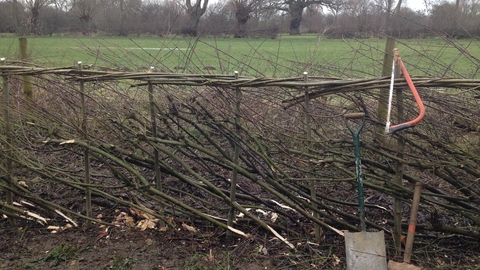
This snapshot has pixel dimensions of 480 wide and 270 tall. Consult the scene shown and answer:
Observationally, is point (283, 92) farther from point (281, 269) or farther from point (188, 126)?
point (281, 269)

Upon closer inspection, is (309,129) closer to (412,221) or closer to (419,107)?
(419,107)

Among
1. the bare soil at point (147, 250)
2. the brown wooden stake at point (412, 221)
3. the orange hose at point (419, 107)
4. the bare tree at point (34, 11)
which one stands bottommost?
the bare soil at point (147, 250)

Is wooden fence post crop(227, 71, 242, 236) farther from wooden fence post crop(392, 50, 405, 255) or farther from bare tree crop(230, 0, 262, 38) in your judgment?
bare tree crop(230, 0, 262, 38)

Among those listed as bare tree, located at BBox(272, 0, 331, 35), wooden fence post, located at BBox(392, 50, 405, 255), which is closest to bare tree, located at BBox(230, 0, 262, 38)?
bare tree, located at BBox(272, 0, 331, 35)

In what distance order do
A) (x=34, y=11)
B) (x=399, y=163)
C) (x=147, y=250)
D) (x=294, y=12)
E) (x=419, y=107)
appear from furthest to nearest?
(x=294, y=12), (x=34, y=11), (x=147, y=250), (x=399, y=163), (x=419, y=107)

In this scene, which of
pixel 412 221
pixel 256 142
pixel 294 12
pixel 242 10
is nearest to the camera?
pixel 412 221

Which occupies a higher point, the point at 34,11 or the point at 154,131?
the point at 34,11

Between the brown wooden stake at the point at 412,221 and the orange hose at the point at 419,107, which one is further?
the brown wooden stake at the point at 412,221

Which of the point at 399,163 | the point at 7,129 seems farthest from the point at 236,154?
the point at 7,129

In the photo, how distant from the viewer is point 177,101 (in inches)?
146

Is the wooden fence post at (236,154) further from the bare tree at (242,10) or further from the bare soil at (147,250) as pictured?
the bare tree at (242,10)

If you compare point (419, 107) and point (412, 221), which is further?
point (412, 221)

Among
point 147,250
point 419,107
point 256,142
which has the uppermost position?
point 419,107

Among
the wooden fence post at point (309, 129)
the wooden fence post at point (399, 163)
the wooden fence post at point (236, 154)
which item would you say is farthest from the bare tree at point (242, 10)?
the wooden fence post at point (399, 163)
